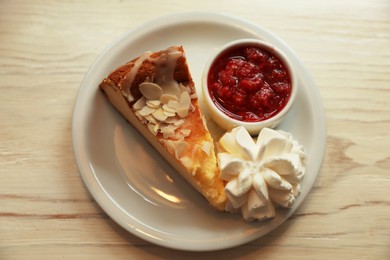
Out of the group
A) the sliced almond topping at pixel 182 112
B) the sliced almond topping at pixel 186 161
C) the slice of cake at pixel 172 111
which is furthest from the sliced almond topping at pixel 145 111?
the sliced almond topping at pixel 186 161

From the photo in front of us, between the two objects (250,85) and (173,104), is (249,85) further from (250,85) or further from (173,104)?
(173,104)

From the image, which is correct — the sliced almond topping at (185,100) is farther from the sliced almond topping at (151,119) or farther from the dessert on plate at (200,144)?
the sliced almond topping at (151,119)

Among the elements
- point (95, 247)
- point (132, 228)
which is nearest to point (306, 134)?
point (132, 228)

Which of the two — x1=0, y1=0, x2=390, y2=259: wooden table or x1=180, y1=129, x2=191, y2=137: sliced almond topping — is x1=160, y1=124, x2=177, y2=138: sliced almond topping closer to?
x1=180, y1=129, x2=191, y2=137: sliced almond topping

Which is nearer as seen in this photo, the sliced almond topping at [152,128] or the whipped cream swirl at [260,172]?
the whipped cream swirl at [260,172]

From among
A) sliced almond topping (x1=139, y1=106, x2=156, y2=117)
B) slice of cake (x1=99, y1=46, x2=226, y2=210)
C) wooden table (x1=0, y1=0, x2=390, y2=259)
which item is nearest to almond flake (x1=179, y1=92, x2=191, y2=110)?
slice of cake (x1=99, y1=46, x2=226, y2=210)

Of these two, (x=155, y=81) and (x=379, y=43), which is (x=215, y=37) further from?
(x=379, y=43)

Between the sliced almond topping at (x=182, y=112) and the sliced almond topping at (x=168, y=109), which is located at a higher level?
the sliced almond topping at (x=168, y=109)
